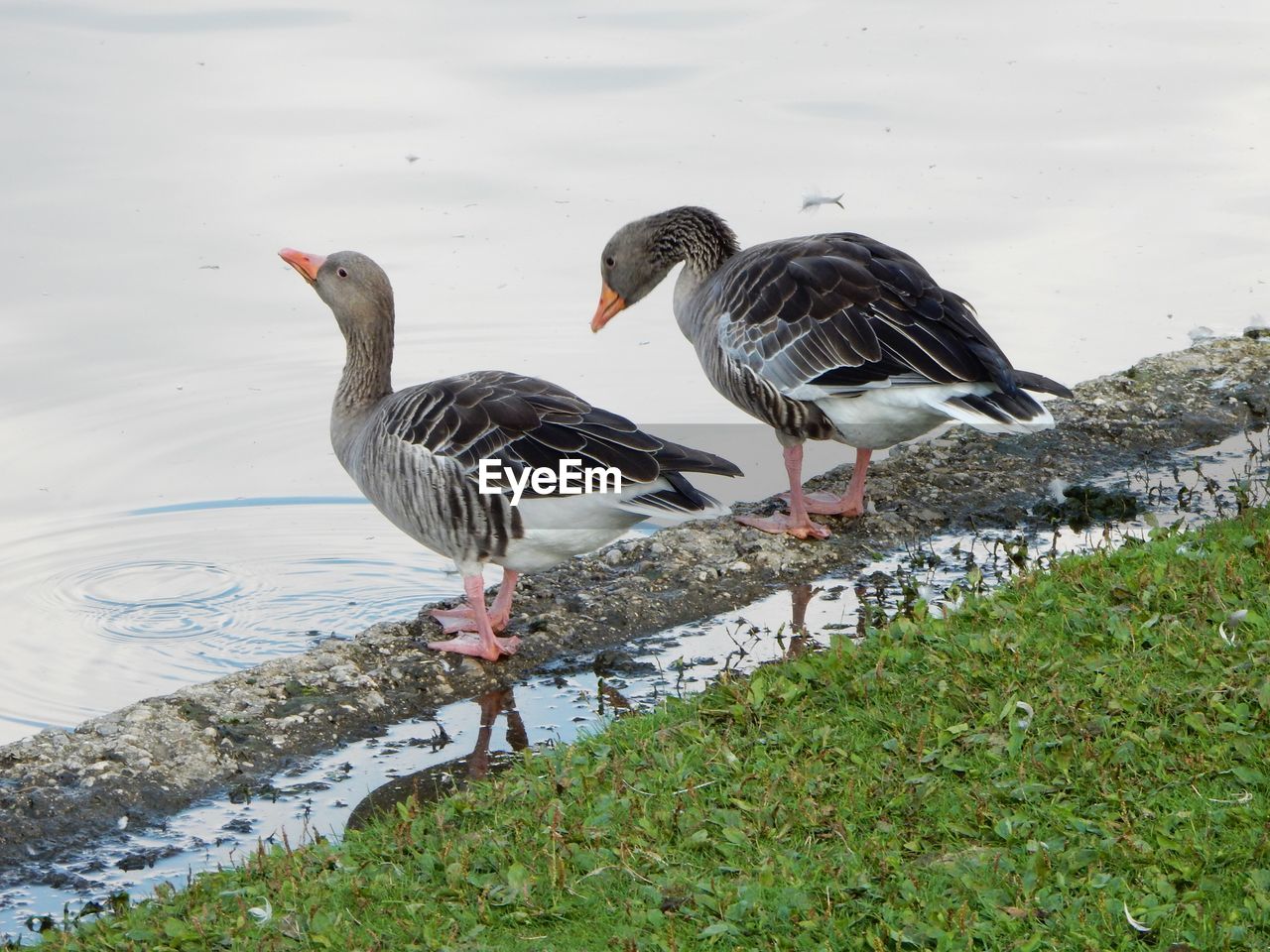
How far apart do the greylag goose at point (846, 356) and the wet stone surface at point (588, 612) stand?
486 millimetres

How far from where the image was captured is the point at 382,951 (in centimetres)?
461

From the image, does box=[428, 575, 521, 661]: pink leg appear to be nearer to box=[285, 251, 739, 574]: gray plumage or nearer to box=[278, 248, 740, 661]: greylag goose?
box=[278, 248, 740, 661]: greylag goose

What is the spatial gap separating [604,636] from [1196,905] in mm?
3735

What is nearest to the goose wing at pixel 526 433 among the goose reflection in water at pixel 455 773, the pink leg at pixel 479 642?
the pink leg at pixel 479 642

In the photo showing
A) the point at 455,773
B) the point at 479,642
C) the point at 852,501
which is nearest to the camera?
the point at 455,773

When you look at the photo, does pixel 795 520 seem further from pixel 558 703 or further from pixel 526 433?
pixel 558 703

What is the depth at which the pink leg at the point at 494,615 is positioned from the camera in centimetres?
754

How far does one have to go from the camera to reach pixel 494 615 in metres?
7.56

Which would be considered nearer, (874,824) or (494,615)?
(874,824)

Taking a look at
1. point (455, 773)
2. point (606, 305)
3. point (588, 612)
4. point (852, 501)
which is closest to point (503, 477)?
point (588, 612)

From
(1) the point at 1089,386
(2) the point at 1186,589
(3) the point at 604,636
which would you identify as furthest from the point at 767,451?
(2) the point at 1186,589

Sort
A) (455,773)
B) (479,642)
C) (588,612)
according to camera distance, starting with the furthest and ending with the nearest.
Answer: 1. (588,612)
2. (479,642)
3. (455,773)

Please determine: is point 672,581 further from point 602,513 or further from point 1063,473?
point 1063,473

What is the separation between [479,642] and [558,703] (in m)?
0.60
